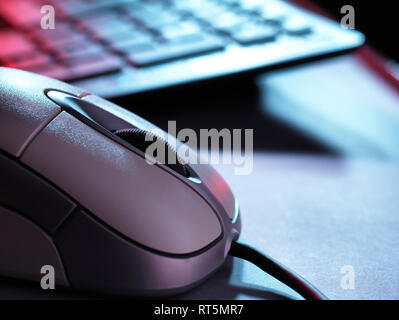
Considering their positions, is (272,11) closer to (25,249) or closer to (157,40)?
(157,40)

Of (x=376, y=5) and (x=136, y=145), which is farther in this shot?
(x=376, y=5)

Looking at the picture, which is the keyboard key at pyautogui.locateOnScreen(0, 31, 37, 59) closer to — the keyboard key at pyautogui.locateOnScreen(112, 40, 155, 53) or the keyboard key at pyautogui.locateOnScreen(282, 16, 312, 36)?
the keyboard key at pyautogui.locateOnScreen(112, 40, 155, 53)

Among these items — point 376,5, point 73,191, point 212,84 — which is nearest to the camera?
point 73,191

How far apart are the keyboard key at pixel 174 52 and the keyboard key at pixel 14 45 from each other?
0.10m

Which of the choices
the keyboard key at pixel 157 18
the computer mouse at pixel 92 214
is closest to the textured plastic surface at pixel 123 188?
the computer mouse at pixel 92 214

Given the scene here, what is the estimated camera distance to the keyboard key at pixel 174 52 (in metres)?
0.48

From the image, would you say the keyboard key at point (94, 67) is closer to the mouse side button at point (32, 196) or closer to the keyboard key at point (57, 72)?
the keyboard key at point (57, 72)

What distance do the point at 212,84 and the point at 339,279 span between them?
0.23 m

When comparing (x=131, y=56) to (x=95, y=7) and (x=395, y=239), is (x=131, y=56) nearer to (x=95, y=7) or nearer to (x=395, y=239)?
(x=95, y=7)

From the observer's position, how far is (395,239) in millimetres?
343

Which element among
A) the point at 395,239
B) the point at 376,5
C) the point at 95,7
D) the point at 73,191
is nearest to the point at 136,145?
the point at 73,191

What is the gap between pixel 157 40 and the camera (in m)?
0.52

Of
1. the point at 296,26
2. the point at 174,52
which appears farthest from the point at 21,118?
the point at 296,26

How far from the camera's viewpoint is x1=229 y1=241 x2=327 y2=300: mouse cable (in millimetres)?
275
